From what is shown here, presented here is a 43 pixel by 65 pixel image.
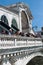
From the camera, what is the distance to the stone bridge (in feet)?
32.3

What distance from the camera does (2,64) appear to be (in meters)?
9.81

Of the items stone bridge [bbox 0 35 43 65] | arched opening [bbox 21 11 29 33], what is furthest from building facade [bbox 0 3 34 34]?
stone bridge [bbox 0 35 43 65]

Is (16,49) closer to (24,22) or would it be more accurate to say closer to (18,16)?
(18,16)

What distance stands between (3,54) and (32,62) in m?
8.44

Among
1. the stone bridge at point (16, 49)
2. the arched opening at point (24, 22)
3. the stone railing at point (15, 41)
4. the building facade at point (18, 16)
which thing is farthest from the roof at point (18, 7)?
the stone railing at point (15, 41)

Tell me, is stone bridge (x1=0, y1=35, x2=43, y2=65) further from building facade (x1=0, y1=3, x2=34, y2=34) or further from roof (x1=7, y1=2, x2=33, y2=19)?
roof (x1=7, y1=2, x2=33, y2=19)

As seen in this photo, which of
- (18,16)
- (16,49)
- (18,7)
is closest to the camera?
(16,49)

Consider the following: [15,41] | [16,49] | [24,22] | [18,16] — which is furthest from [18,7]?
[16,49]

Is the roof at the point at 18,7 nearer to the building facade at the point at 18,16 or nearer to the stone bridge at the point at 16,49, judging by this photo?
the building facade at the point at 18,16

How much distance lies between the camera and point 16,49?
1083cm

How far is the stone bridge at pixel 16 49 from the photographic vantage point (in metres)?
9.85

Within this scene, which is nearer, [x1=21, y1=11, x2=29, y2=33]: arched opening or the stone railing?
the stone railing

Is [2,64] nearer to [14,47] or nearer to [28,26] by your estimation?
[14,47]

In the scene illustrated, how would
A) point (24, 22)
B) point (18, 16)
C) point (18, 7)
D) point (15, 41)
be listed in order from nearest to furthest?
point (15, 41) → point (18, 16) → point (18, 7) → point (24, 22)
